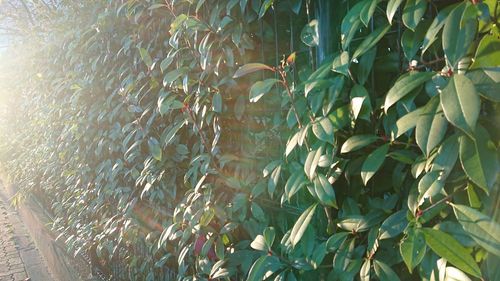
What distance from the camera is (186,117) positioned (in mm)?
2268

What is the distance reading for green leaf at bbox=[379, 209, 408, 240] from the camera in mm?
1246

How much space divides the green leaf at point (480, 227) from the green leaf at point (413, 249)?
13cm

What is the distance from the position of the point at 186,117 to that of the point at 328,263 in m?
1.04

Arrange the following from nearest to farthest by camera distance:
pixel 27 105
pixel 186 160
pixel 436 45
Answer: pixel 436 45 → pixel 186 160 → pixel 27 105

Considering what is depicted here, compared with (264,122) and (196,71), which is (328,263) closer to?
(264,122)

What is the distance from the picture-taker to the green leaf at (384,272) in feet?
4.13

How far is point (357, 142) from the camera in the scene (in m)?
1.33

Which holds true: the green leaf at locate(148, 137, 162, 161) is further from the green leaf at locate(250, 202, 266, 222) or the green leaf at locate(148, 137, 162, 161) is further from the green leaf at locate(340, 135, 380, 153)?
the green leaf at locate(340, 135, 380, 153)

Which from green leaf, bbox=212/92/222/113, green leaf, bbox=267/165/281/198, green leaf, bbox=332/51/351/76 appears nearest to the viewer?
green leaf, bbox=332/51/351/76

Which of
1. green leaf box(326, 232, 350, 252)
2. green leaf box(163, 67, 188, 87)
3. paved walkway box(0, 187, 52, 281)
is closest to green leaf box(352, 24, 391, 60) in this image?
green leaf box(326, 232, 350, 252)

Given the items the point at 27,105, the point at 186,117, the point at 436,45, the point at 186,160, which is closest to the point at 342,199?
the point at 436,45

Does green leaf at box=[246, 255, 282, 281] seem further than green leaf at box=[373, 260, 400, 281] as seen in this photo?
Yes

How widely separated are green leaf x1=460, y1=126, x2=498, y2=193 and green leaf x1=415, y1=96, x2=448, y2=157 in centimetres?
5

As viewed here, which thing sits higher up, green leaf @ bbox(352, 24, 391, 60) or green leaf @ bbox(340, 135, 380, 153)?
green leaf @ bbox(352, 24, 391, 60)
